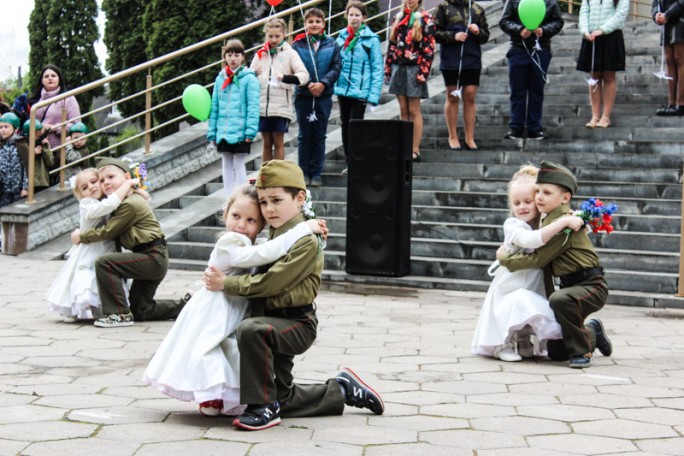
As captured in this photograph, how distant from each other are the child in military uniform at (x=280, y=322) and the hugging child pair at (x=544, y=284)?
5.69 feet

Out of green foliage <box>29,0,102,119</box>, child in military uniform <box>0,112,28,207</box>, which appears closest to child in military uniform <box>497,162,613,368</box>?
child in military uniform <box>0,112,28,207</box>

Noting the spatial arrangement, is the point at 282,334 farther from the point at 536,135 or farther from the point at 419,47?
the point at 536,135

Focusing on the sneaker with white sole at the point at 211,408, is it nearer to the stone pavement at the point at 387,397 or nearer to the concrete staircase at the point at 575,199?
the stone pavement at the point at 387,397

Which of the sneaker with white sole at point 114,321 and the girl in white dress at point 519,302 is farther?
the sneaker with white sole at point 114,321

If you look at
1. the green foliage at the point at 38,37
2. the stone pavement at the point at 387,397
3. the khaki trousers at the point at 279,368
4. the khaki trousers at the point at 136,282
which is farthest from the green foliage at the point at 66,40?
the khaki trousers at the point at 279,368

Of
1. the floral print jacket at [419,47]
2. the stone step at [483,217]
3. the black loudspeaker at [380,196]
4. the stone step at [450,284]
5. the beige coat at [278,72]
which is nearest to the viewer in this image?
the stone step at [450,284]

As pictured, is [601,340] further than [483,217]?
No

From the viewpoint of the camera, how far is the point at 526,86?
Answer: 482 inches

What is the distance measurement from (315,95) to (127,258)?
4496 millimetres

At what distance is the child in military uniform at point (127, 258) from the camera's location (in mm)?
7602

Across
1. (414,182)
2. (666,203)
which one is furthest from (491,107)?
(666,203)

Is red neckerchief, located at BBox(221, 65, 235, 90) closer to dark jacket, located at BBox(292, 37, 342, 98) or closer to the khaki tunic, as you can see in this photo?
dark jacket, located at BBox(292, 37, 342, 98)

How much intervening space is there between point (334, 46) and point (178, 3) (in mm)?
11331

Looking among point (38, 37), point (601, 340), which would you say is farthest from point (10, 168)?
point (38, 37)
